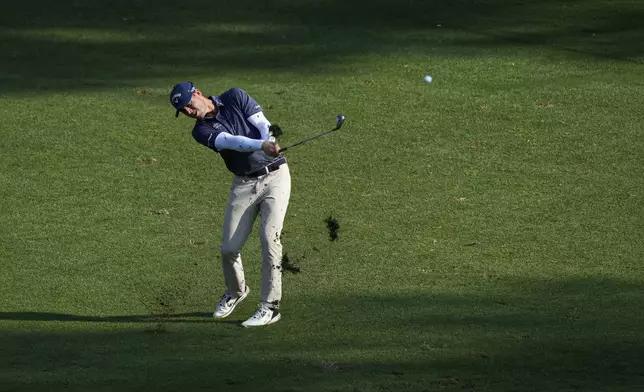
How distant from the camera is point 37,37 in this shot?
21922 mm

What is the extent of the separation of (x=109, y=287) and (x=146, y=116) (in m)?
5.83

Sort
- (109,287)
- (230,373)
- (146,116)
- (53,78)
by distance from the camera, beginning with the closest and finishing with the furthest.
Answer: (230,373) → (109,287) → (146,116) → (53,78)

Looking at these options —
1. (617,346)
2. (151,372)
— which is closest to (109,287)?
(151,372)

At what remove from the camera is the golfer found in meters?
11.5

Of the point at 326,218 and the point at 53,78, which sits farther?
the point at 53,78

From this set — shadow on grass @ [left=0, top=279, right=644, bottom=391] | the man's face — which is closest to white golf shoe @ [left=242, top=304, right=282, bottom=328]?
shadow on grass @ [left=0, top=279, right=644, bottom=391]

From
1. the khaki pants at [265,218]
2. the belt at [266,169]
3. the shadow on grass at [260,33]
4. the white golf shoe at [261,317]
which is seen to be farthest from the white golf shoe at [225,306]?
the shadow on grass at [260,33]

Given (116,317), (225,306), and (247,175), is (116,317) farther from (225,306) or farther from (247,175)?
(247,175)

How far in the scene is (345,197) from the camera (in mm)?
15906

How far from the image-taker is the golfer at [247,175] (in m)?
11.5

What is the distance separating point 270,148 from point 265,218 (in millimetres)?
905

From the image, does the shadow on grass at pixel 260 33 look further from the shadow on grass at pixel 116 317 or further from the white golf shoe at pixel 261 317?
the white golf shoe at pixel 261 317

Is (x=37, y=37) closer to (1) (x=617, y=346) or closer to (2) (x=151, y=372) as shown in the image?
(2) (x=151, y=372)

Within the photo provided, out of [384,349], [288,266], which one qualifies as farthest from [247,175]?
[384,349]
